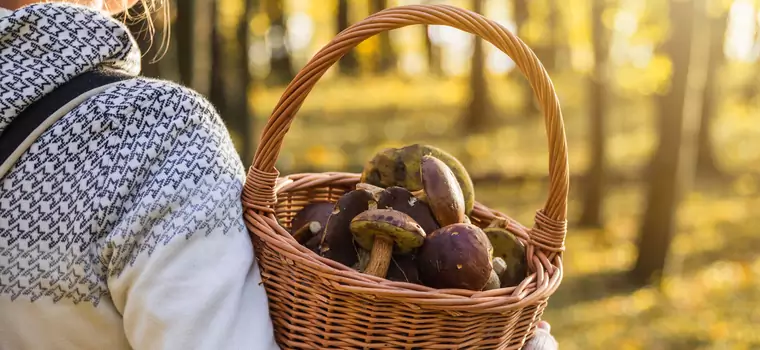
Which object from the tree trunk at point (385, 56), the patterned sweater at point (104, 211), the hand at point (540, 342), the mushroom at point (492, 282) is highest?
the patterned sweater at point (104, 211)

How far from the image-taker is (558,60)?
18.8 metres

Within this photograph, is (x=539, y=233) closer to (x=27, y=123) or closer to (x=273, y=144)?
(x=273, y=144)

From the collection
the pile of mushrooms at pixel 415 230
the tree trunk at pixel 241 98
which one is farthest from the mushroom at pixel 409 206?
the tree trunk at pixel 241 98

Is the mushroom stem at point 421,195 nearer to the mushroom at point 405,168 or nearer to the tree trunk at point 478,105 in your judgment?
Result: the mushroom at point 405,168

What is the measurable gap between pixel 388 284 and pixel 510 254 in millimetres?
404

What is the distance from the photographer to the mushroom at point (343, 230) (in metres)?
1.51

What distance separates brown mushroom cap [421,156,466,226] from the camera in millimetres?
1561

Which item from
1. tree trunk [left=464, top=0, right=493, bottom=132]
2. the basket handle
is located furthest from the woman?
tree trunk [left=464, top=0, right=493, bottom=132]

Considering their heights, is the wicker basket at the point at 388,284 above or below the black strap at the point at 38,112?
below

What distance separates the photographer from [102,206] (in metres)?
1.19

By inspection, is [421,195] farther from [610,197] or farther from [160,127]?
[610,197]

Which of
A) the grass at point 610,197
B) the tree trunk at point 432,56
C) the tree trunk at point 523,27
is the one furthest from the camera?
the tree trunk at point 432,56

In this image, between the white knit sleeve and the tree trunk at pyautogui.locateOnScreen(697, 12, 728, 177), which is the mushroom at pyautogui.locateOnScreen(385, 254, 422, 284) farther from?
the tree trunk at pyautogui.locateOnScreen(697, 12, 728, 177)

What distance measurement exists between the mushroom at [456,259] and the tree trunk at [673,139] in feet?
15.0
